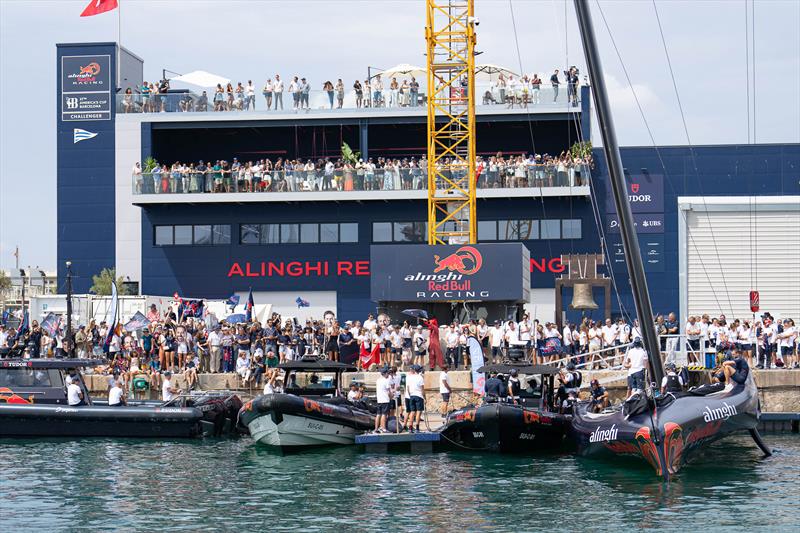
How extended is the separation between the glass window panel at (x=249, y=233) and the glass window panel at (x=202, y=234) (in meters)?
1.56

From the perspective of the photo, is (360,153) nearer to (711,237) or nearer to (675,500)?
(711,237)

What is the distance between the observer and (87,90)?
204 ft

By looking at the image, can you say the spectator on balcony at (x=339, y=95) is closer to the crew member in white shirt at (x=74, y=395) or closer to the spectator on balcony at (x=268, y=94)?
the spectator on balcony at (x=268, y=94)

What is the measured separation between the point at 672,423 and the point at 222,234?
126 feet

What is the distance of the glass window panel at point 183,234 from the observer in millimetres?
59969

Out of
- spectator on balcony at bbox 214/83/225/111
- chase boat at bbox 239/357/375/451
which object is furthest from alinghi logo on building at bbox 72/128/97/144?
chase boat at bbox 239/357/375/451

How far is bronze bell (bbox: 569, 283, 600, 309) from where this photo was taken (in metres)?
42.7

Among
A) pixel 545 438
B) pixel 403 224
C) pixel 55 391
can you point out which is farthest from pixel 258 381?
pixel 403 224

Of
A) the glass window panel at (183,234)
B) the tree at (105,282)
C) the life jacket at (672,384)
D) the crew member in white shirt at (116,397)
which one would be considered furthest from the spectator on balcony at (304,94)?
the life jacket at (672,384)

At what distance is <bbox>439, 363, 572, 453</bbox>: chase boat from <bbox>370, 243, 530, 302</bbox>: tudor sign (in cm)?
1234

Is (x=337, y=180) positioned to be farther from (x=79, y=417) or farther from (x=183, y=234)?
(x=79, y=417)

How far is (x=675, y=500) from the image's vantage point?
22.2 m

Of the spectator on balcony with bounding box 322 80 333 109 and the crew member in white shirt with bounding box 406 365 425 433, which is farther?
the spectator on balcony with bounding box 322 80 333 109

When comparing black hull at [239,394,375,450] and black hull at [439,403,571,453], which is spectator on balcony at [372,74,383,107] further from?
black hull at [439,403,571,453]
